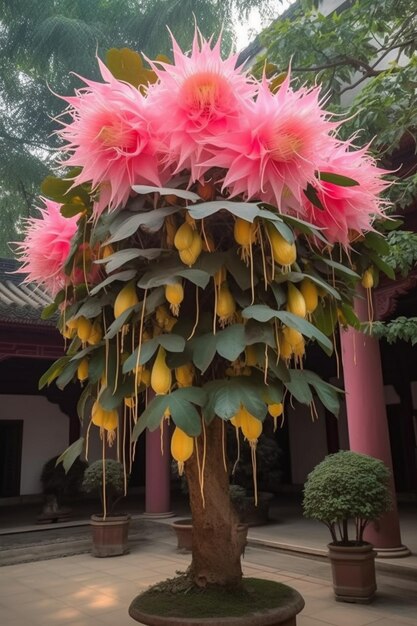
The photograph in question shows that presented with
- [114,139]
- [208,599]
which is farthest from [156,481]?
[114,139]

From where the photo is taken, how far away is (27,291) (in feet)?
29.7

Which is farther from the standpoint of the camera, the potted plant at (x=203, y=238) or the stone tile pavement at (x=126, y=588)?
the stone tile pavement at (x=126, y=588)

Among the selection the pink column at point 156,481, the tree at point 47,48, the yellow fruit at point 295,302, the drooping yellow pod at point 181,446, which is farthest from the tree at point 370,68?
the tree at point 47,48

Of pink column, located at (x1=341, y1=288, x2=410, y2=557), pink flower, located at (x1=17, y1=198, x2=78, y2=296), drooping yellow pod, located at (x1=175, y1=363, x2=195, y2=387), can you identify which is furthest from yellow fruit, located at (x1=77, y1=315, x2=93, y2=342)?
pink column, located at (x1=341, y1=288, x2=410, y2=557)

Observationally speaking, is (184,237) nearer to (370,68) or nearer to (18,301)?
(370,68)

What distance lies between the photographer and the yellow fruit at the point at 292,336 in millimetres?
1130

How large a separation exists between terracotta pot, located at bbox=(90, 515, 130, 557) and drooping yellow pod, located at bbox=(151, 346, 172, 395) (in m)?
6.15

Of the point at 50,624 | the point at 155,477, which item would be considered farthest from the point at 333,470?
the point at 155,477

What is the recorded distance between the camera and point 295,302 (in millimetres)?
1170

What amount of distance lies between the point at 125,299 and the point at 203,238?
0.76ft

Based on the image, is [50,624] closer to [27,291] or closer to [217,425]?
[217,425]

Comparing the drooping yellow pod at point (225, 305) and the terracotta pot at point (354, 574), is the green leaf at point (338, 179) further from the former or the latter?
the terracotta pot at point (354, 574)

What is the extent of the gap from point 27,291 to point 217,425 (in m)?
8.29

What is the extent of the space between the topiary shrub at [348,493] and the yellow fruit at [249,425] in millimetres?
3597
